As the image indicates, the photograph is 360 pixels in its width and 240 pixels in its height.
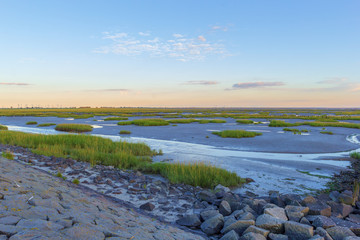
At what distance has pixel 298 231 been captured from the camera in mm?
6070

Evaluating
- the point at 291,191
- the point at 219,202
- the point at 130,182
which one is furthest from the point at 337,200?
the point at 130,182

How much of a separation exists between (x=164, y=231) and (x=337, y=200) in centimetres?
669

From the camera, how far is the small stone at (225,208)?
7.73 m

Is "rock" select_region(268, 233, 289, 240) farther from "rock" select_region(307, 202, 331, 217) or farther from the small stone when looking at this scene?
"rock" select_region(307, 202, 331, 217)

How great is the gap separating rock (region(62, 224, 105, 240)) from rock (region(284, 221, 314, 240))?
443 centimetres

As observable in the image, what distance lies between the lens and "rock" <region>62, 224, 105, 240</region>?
4.05 metres

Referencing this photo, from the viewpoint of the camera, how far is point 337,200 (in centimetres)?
895

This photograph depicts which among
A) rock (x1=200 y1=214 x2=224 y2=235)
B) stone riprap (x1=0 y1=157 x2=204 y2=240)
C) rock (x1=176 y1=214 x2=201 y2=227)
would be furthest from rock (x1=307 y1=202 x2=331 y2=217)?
stone riprap (x1=0 y1=157 x2=204 y2=240)

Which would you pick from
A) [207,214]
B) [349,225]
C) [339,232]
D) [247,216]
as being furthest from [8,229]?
[349,225]

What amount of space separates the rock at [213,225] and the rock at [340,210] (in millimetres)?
3544

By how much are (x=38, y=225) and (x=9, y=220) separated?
0.53 metres

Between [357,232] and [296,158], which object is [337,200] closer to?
[357,232]

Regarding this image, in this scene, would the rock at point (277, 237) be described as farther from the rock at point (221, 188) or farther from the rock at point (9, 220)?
the rock at point (9, 220)

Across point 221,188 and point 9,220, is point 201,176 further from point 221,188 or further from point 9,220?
point 9,220
